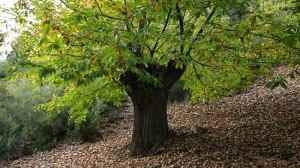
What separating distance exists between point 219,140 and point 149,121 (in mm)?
1506

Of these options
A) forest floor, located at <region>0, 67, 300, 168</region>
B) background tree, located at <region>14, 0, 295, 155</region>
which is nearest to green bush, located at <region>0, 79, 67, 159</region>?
forest floor, located at <region>0, 67, 300, 168</region>

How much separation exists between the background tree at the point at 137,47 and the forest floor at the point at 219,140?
67 centimetres

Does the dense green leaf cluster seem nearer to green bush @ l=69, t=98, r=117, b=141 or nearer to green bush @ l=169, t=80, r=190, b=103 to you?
green bush @ l=69, t=98, r=117, b=141

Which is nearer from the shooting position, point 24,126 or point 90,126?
point 24,126

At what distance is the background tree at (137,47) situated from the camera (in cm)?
368

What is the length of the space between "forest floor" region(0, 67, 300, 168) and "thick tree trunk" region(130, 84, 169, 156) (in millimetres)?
238

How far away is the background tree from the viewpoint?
368 cm

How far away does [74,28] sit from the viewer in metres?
4.18

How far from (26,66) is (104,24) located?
47.2 inches

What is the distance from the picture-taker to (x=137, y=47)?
5148 mm

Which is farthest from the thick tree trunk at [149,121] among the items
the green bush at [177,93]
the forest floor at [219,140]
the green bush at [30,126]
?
the green bush at [177,93]

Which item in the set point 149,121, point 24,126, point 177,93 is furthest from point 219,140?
point 177,93

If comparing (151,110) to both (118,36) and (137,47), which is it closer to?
(137,47)

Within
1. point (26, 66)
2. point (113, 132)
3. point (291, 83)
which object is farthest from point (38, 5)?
point (291, 83)
